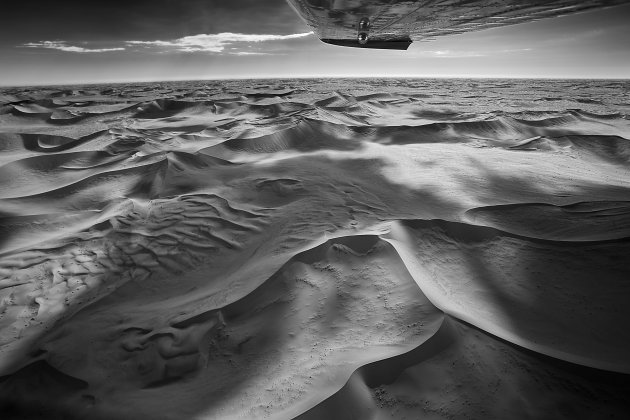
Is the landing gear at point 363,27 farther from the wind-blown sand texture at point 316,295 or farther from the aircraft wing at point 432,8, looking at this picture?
the wind-blown sand texture at point 316,295

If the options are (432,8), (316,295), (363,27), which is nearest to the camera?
(316,295)

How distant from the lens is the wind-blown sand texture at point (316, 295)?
3.83ft

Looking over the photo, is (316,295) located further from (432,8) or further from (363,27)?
(363,27)

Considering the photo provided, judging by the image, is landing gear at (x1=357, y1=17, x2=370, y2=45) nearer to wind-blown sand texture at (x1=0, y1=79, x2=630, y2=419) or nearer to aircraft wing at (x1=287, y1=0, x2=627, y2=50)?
aircraft wing at (x1=287, y1=0, x2=627, y2=50)

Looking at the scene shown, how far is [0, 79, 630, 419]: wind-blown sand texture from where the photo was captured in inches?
45.9

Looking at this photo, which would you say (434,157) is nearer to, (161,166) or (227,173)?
(227,173)

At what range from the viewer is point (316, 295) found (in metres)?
1.70

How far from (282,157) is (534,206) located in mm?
3208

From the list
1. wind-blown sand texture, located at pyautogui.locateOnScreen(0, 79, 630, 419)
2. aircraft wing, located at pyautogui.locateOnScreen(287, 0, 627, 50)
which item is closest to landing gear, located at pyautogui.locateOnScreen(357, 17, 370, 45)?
aircraft wing, located at pyautogui.locateOnScreen(287, 0, 627, 50)

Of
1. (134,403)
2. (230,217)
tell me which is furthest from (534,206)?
(134,403)

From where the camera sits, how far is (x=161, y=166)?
3871 mm

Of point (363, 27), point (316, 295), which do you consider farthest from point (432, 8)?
point (316, 295)


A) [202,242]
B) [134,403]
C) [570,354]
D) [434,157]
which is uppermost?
[434,157]

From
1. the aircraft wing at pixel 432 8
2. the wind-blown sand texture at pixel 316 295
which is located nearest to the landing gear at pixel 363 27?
the aircraft wing at pixel 432 8
